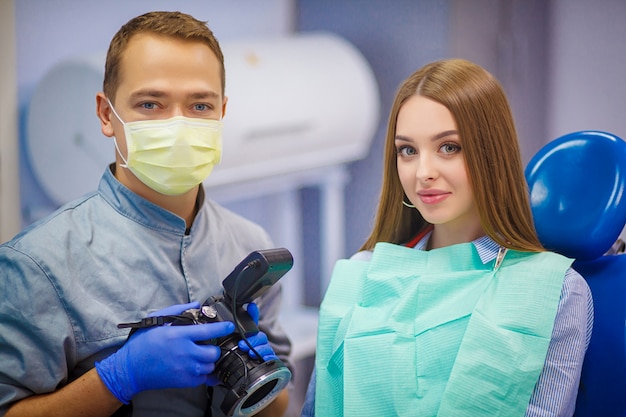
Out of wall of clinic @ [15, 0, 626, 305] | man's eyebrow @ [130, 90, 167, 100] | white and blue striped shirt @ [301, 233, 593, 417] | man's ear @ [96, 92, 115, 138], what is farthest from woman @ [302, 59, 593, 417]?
wall of clinic @ [15, 0, 626, 305]

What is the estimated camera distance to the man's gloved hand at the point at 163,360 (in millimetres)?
1334

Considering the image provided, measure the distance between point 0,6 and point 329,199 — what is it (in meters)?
1.54

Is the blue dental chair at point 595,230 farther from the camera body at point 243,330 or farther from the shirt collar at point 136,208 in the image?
the shirt collar at point 136,208

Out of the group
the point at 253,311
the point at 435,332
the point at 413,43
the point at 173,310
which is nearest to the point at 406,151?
the point at 435,332

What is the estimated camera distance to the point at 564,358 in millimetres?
1253

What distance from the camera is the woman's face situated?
1.35m

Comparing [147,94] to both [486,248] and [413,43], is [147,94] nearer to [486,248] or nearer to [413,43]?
[486,248]

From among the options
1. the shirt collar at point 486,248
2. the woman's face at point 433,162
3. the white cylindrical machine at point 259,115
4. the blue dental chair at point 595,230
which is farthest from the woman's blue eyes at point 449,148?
the white cylindrical machine at point 259,115

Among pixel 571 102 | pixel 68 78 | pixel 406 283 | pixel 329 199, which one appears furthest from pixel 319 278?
pixel 406 283

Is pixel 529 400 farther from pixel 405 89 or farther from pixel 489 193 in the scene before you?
pixel 405 89

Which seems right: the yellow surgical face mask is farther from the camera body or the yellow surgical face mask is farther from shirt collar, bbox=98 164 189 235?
the camera body

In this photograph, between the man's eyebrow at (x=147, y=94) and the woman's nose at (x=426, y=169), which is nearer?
the woman's nose at (x=426, y=169)

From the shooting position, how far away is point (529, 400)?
1250 mm

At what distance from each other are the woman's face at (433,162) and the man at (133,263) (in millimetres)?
433
